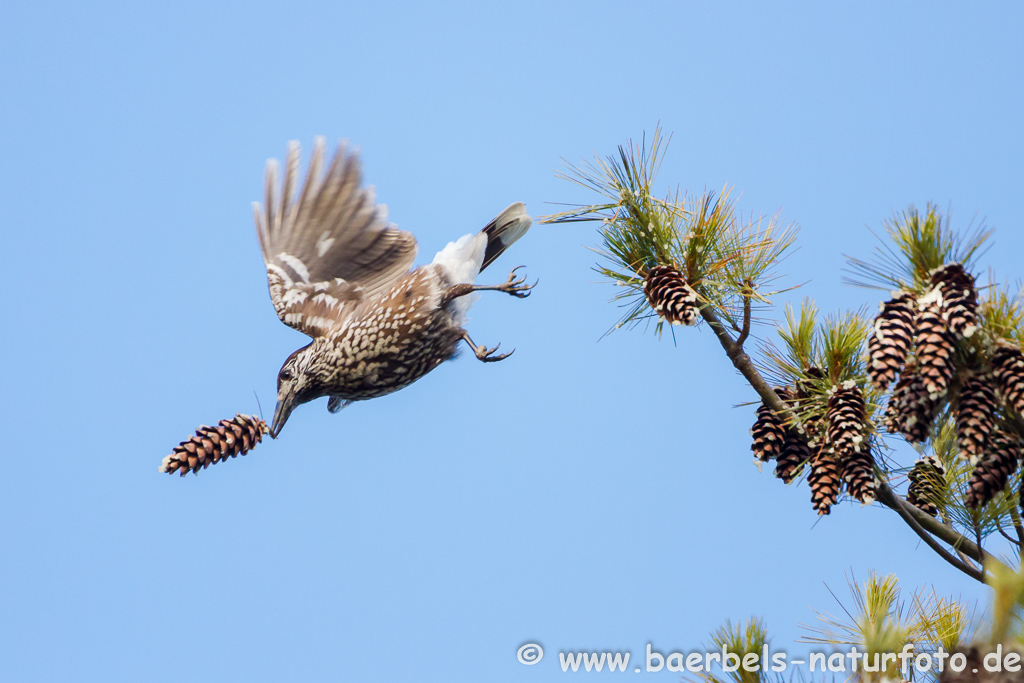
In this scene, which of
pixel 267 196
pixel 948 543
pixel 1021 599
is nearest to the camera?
pixel 1021 599

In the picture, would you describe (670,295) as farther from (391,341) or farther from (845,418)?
(391,341)

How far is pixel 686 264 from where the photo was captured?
3.50 m

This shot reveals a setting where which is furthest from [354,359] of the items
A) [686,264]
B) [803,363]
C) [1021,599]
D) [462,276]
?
[1021,599]

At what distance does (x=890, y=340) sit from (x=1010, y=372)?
33 centimetres

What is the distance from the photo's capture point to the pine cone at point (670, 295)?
10.6 ft

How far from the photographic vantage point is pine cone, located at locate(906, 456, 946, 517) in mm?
3469

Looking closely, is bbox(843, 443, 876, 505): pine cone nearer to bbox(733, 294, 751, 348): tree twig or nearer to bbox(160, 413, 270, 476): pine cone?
bbox(733, 294, 751, 348): tree twig

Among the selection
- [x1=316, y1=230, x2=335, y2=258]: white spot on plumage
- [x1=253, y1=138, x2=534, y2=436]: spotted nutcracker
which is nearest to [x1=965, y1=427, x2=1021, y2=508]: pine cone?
[x1=253, y1=138, x2=534, y2=436]: spotted nutcracker

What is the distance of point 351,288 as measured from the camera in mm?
4859

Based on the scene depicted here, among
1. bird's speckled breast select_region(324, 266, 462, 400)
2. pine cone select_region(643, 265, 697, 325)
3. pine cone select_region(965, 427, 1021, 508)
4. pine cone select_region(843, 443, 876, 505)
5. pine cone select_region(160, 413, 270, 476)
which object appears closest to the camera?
pine cone select_region(965, 427, 1021, 508)

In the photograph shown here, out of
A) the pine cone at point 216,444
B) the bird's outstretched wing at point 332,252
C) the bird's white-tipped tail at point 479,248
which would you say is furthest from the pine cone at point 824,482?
the bird's outstretched wing at point 332,252

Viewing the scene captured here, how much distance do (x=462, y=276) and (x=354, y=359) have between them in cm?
71

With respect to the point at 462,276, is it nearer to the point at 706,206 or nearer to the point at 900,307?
the point at 706,206

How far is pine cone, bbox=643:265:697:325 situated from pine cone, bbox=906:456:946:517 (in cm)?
102
